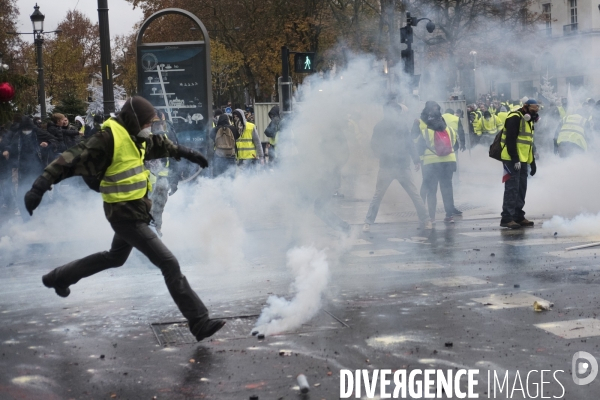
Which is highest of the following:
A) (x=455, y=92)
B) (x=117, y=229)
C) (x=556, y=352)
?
(x=455, y=92)

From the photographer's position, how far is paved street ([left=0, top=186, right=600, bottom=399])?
508cm

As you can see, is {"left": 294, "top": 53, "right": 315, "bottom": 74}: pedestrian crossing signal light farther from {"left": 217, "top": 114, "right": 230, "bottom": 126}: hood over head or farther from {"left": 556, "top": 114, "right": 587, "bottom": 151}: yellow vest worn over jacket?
{"left": 556, "top": 114, "right": 587, "bottom": 151}: yellow vest worn over jacket

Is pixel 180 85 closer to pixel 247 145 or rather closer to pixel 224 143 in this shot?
pixel 224 143

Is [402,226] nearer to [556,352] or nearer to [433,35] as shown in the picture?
[556,352]

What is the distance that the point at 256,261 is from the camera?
31.0 feet

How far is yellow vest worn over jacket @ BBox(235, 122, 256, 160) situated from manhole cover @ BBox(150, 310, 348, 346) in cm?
865

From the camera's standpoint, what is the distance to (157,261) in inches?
231

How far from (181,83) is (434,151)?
438cm

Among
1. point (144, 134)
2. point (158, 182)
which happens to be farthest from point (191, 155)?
point (158, 182)

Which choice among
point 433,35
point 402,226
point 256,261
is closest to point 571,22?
point 433,35

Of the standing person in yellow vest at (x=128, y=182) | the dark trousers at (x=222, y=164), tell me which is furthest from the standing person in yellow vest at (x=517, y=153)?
the standing person in yellow vest at (x=128, y=182)

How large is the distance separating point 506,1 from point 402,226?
9.32 m

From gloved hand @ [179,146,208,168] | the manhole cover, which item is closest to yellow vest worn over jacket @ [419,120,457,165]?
the manhole cover

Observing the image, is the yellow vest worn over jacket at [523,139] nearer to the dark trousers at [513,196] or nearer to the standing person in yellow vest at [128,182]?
the dark trousers at [513,196]
